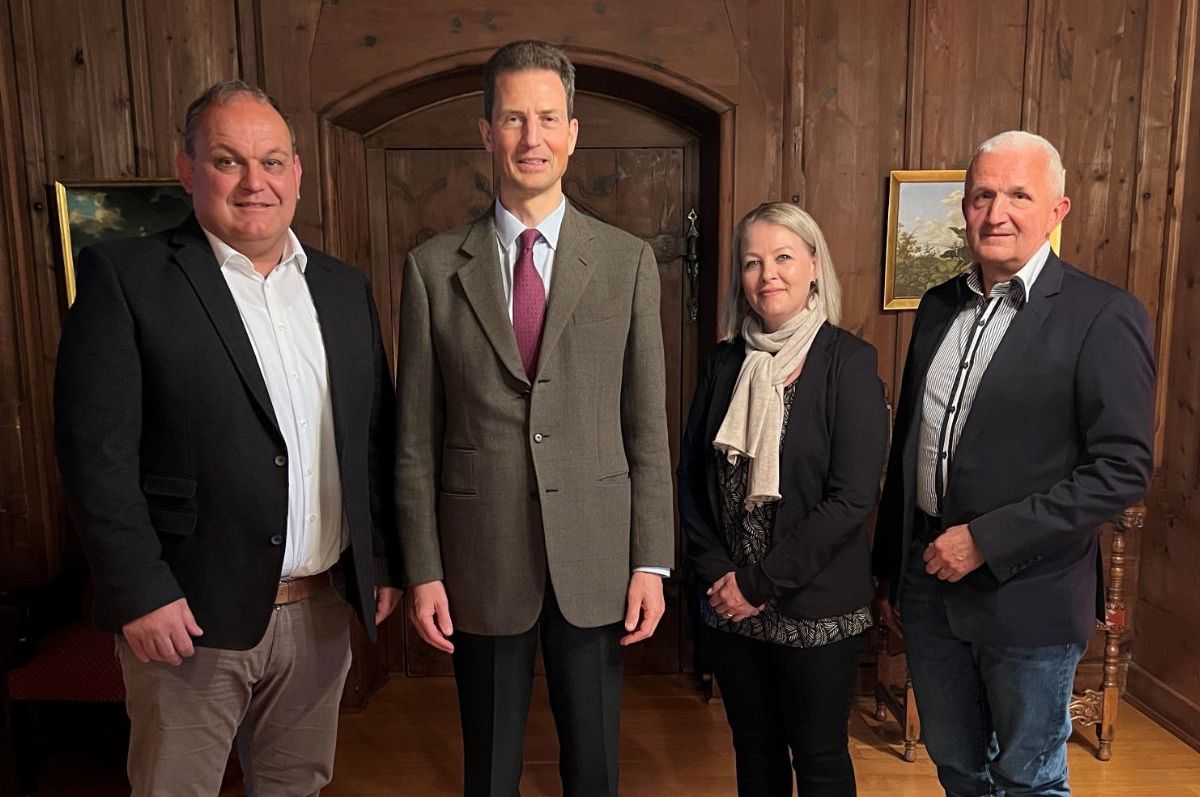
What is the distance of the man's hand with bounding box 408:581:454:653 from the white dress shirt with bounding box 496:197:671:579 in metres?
0.56

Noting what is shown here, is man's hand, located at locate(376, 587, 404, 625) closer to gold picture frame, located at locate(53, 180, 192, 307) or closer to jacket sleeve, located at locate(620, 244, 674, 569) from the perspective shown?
jacket sleeve, located at locate(620, 244, 674, 569)

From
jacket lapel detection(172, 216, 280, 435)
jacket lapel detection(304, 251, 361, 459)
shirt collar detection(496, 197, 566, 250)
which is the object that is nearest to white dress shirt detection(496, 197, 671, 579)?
shirt collar detection(496, 197, 566, 250)

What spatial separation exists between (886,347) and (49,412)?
117 inches

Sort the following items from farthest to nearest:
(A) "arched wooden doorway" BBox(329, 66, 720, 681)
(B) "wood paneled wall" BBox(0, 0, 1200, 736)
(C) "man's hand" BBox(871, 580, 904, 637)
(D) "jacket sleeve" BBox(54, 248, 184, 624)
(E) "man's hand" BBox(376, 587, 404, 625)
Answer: (A) "arched wooden doorway" BBox(329, 66, 720, 681) → (B) "wood paneled wall" BBox(0, 0, 1200, 736) → (C) "man's hand" BBox(871, 580, 904, 637) → (E) "man's hand" BBox(376, 587, 404, 625) → (D) "jacket sleeve" BBox(54, 248, 184, 624)

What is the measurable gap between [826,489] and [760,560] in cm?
20

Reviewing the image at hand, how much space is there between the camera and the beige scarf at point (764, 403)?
5.58 feet

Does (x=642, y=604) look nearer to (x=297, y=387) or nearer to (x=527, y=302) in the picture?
(x=527, y=302)

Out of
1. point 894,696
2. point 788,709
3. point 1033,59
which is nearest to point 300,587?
point 788,709

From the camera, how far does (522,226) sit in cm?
160

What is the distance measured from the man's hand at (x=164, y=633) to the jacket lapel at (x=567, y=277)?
773mm

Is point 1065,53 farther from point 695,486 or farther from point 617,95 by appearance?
point 695,486

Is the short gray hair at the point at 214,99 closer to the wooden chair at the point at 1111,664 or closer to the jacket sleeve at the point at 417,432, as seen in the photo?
the jacket sleeve at the point at 417,432

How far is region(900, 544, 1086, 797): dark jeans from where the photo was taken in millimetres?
1662

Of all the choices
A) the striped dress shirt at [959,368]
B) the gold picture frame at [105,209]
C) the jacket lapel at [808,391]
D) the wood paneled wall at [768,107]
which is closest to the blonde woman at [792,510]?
the jacket lapel at [808,391]
